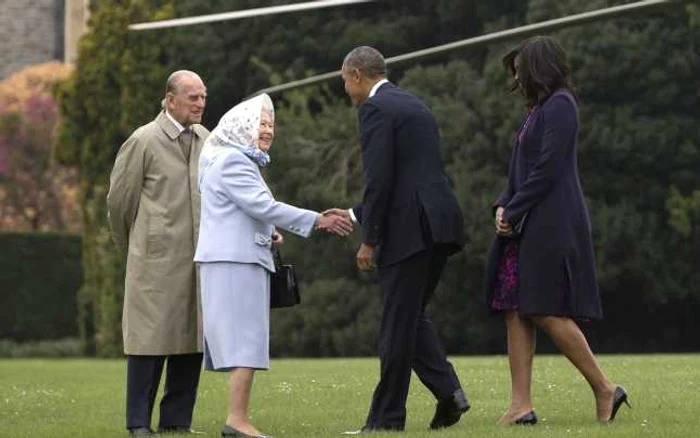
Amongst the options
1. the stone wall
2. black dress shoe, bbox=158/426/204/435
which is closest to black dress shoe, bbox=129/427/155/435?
black dress shoe, bbox=158/426/204/435

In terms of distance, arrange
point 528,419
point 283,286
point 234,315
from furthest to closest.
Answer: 1. point 528,419
2. point 283,286
3. point 234,315

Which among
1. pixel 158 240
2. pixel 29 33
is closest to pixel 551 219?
pixel 158 240

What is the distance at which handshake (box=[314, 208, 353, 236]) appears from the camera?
9398mm

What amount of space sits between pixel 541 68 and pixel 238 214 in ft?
5.41

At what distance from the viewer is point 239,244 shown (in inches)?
369

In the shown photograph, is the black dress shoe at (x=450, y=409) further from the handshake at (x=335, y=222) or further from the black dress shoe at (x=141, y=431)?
the black dress shoe at (x=141, y=431)

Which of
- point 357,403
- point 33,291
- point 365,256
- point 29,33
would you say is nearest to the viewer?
point 365,256

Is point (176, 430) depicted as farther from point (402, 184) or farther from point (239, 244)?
point (402, 184)

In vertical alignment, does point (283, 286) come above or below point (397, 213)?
below

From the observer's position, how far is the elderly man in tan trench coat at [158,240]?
10.0 m

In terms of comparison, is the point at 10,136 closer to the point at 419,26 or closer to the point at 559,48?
the point at 419,26

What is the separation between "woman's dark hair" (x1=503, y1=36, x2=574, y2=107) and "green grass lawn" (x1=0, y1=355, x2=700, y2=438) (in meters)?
1.64

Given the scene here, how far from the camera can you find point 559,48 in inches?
384

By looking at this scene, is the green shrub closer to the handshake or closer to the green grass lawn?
the green grass lawn
